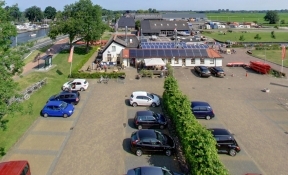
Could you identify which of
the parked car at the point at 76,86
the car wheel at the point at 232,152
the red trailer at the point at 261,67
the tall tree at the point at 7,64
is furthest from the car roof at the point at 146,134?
the red trailer at the point at 261,67

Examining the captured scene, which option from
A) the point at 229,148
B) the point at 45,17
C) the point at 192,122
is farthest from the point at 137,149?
the point at 45,17

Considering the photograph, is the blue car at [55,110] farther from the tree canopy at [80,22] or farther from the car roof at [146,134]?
the tree canopy at [80,22]

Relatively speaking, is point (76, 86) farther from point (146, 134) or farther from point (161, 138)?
point (161, 138)

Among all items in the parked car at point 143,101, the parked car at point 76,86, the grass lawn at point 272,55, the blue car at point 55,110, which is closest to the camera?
the blue car at point 55,110

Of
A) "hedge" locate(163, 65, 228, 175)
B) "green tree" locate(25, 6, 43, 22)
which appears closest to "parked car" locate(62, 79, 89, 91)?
"hedge" locate(163, 65, 228, 175)

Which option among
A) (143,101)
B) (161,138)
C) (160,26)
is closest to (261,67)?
(143,101)

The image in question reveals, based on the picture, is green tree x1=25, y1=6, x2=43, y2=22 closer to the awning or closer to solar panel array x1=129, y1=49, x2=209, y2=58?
solar panel array x1=129, y1=49, x2=209, y2=58

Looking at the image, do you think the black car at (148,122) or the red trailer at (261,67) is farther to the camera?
the red trailer at (261,67)

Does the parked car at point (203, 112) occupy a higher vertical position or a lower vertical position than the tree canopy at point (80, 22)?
lower
